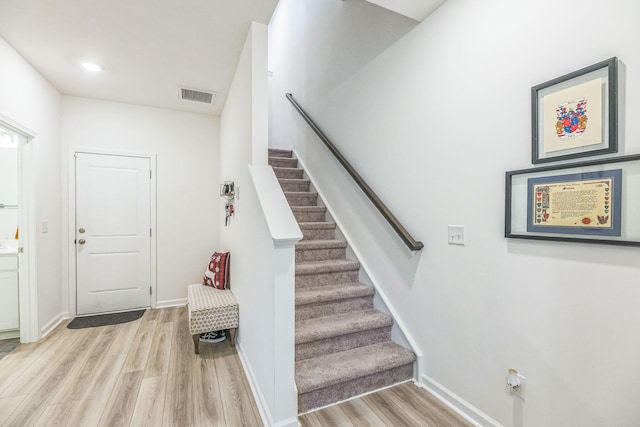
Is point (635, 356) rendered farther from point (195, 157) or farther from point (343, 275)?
point (195, 157)

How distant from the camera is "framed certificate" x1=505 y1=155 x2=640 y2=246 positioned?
43.0 inches

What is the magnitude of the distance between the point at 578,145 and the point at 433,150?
78 cm

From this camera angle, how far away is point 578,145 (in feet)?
4.01

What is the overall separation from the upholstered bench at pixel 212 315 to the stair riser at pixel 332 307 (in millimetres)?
701

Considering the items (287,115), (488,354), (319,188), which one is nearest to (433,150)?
(488,354)

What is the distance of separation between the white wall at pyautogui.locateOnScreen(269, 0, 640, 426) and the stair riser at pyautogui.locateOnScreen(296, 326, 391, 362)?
0.77 ft

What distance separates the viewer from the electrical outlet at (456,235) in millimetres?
1750

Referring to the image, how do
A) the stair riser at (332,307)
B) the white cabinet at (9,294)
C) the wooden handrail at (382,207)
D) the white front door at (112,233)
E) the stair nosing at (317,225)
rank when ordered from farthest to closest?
the white front door at (112,233) → the stair nosing at (317,225) → the white cabinet at (9,294) → the stair riser at (332,307) → the wooden handrail at (382,207)

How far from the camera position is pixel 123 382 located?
212cm

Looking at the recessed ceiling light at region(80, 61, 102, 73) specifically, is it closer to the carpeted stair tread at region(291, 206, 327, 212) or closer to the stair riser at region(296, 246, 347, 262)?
the carpeted stair tread at region(291, 206, 327, 212)

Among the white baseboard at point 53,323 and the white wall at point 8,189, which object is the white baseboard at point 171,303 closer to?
the white baseboard at point 53,323

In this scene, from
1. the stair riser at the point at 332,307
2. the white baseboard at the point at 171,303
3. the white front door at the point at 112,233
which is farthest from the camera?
the white baseboard at the point at 171,303

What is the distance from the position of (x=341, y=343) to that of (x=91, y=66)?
131 inches

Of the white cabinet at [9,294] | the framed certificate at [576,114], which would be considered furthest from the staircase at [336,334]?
the white cabinet at [9,294]
